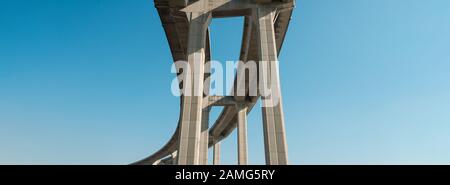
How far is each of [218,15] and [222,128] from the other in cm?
3322

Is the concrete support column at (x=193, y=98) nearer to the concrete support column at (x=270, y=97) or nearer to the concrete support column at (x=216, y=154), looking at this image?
the concrete support column at (x=270, y=97)

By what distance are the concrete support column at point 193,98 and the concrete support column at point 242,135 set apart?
18294 millimetres

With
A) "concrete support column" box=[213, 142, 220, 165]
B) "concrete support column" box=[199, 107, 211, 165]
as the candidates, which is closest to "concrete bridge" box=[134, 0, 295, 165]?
"concrete support column" box=[199, 107, 211, 165]

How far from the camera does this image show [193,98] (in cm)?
1567

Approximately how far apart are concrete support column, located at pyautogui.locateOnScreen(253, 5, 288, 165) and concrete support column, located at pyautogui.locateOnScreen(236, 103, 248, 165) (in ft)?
62.1

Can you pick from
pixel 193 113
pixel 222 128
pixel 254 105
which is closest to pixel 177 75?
pixel 254 105

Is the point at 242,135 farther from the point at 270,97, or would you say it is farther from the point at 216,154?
the point at 270,97

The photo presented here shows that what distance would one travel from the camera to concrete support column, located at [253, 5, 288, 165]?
14445 mm

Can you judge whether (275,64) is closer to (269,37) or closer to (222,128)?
(269,37)

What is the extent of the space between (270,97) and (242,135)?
19335 millimetres

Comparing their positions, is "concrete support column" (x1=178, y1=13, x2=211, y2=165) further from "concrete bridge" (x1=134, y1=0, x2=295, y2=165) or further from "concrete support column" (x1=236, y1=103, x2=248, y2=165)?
"concrete support column" (x1=236, y1=103, x2=248, y2=165)

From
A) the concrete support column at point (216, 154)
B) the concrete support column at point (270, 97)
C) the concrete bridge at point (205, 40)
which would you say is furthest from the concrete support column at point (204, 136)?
the concrete support column at point (270, 97)

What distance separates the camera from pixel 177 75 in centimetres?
3059
